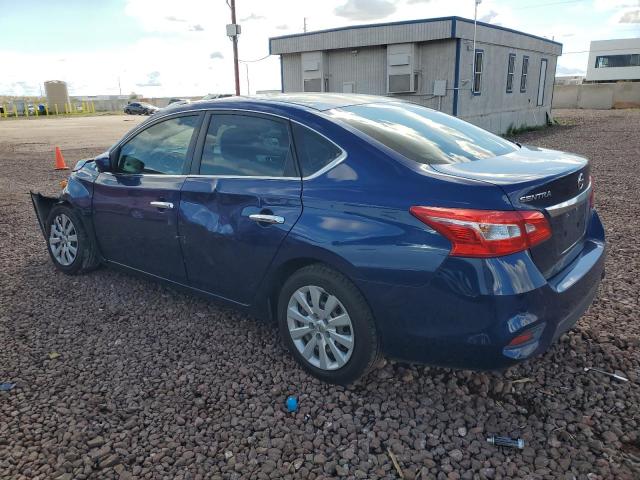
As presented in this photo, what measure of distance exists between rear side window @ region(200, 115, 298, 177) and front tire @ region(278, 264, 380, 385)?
2.23 feet

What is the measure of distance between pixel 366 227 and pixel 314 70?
16168 millimetres

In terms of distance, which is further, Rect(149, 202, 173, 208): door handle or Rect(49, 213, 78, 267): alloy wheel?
Rect(49, 213, 78, 267): alloy wheel

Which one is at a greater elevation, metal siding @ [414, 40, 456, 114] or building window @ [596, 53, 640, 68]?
building window @ [596, 53, 640, 68]

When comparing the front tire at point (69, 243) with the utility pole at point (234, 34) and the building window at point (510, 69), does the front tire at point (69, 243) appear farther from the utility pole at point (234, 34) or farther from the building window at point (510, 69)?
the building window at point (510, 69)

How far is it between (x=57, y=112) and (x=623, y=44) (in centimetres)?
6804

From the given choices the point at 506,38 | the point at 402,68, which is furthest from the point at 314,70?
the point at 506,38

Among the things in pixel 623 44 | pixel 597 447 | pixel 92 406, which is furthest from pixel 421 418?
pixel 623 44

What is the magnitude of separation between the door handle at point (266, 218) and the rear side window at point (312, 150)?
0.98ft

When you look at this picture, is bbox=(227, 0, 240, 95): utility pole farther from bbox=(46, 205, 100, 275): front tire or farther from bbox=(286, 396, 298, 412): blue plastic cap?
bbox=(286, 396, 298, 412): blue plastic cap

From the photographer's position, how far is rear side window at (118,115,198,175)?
3.78 meters

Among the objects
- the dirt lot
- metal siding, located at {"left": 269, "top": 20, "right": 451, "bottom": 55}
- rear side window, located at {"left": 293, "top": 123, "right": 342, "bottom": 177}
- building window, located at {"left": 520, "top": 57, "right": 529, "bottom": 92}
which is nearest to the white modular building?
building window, located at {"left": 520, "top": 57, "right": 529, "bottom": 92}

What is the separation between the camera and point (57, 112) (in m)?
59.6

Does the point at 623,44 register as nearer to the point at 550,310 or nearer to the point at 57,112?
the point at 57,112

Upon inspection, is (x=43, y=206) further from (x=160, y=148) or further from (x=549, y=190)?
(x=549, y=190)
